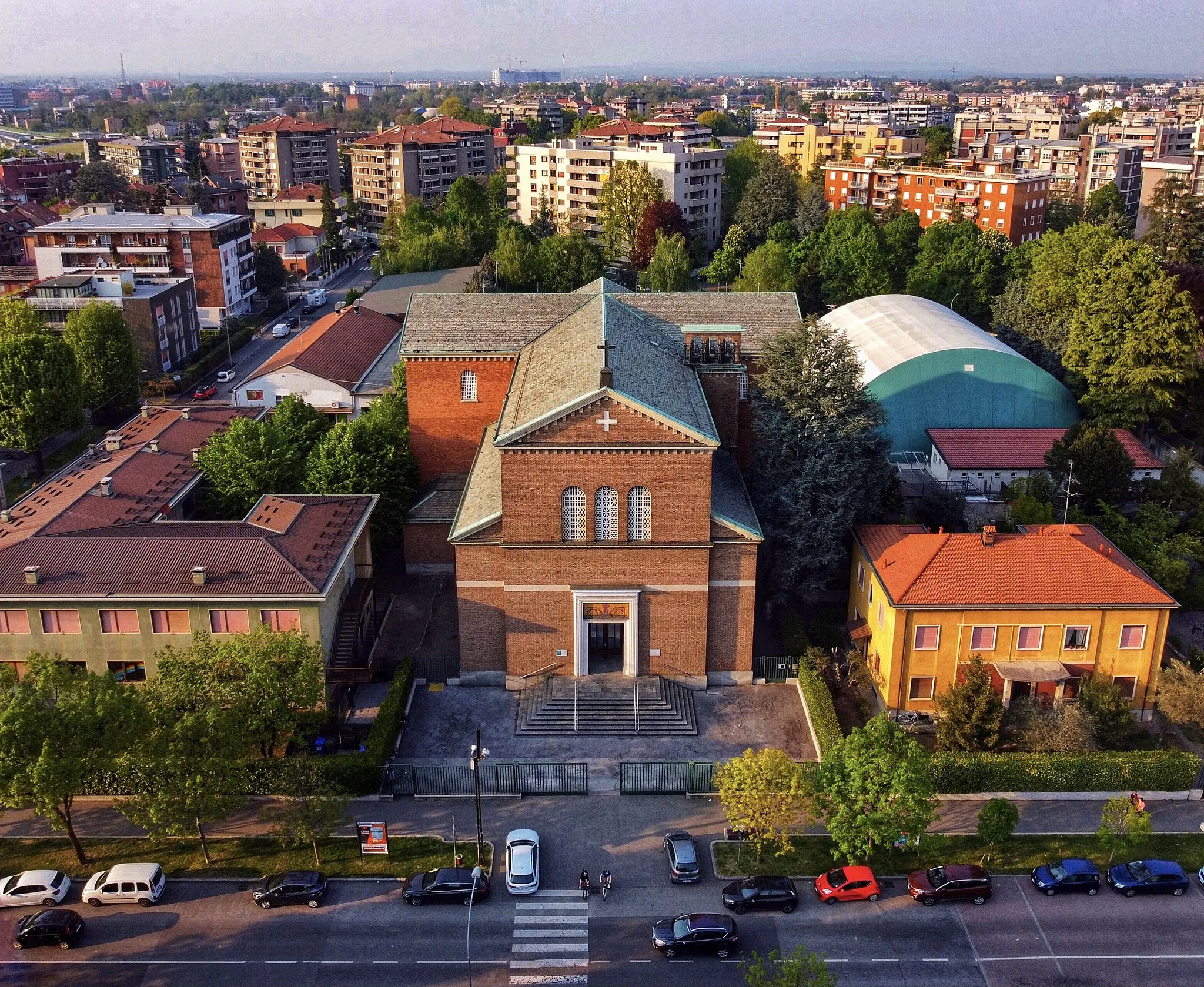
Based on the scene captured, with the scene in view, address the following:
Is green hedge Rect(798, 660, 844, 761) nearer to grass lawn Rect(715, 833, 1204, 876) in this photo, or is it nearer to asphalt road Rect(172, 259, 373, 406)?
grass lawn Rect(715, 833, 1204, 876)

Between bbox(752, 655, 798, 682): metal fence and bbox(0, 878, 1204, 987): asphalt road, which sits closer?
bbox(0, 878, 1204, 987): asphalt road

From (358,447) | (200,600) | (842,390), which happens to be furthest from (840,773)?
(358,447)

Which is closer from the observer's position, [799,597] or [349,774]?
[349,774]

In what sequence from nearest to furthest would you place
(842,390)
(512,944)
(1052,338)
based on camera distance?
1. (512,944)
2. (842,390)
3. (1052,338)

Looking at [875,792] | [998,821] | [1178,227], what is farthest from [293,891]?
[1178,227]

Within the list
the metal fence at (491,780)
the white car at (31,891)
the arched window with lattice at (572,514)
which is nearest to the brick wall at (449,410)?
the arched window with lattice at (572,514)

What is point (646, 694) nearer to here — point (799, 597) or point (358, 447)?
point (799, 597)

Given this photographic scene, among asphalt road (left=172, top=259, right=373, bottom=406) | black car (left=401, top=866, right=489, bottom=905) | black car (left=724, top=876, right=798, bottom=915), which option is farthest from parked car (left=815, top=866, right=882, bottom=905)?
asphalt road (left=172, top=259, right=373, bottom=406)

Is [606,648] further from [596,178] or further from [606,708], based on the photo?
[596,178]

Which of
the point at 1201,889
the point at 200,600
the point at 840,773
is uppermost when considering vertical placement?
the point at 200,600
